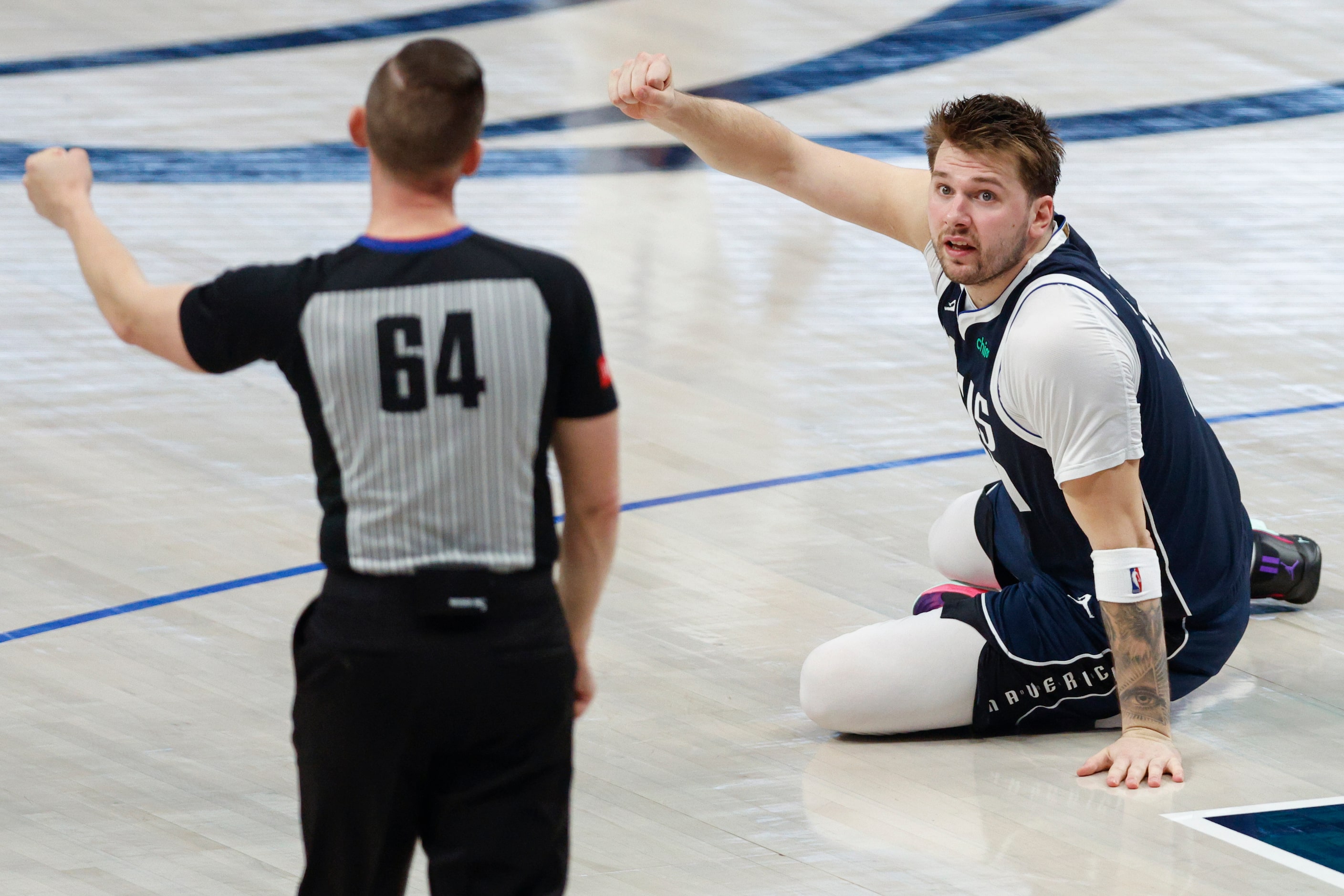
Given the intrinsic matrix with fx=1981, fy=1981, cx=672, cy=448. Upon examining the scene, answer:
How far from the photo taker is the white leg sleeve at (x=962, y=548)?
4250 millimetres

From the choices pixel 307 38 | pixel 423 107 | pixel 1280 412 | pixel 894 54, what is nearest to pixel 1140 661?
pixel 423 107

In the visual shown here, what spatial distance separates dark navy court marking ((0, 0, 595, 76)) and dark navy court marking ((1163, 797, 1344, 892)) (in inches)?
268

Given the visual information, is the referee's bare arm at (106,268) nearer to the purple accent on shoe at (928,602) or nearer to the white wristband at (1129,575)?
the white wristband at (1129,575)

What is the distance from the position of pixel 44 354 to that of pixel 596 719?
279 centimetres

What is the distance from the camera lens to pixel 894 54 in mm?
9867

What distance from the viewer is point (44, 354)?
585 centimetres

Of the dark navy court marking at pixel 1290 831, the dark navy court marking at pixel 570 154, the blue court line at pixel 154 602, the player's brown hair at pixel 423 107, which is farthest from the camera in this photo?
the dark navy court marking at pixel 570 154

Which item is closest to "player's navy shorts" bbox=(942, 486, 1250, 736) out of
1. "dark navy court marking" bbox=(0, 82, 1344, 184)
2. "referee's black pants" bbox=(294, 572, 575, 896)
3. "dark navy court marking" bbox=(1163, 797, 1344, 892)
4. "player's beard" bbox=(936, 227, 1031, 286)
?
"dark navy court marking" bbox=(1163, 797, 1344, 892)

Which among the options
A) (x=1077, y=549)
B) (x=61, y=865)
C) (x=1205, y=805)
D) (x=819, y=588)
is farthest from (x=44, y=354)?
(x=1205, y=805)

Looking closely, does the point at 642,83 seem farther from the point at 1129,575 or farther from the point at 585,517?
the point at 585,517

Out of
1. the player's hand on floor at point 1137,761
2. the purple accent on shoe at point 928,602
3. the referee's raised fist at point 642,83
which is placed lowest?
the player's hand on floor at point 1137,761

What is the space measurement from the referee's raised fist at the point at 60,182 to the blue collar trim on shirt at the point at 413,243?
0.41 meters

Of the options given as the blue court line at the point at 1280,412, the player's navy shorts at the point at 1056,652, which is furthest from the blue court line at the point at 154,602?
the blue court line at the point at 1280,412

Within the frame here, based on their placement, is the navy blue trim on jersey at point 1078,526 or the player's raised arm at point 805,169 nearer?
the navy blue trim on jersey at point 1078,526
